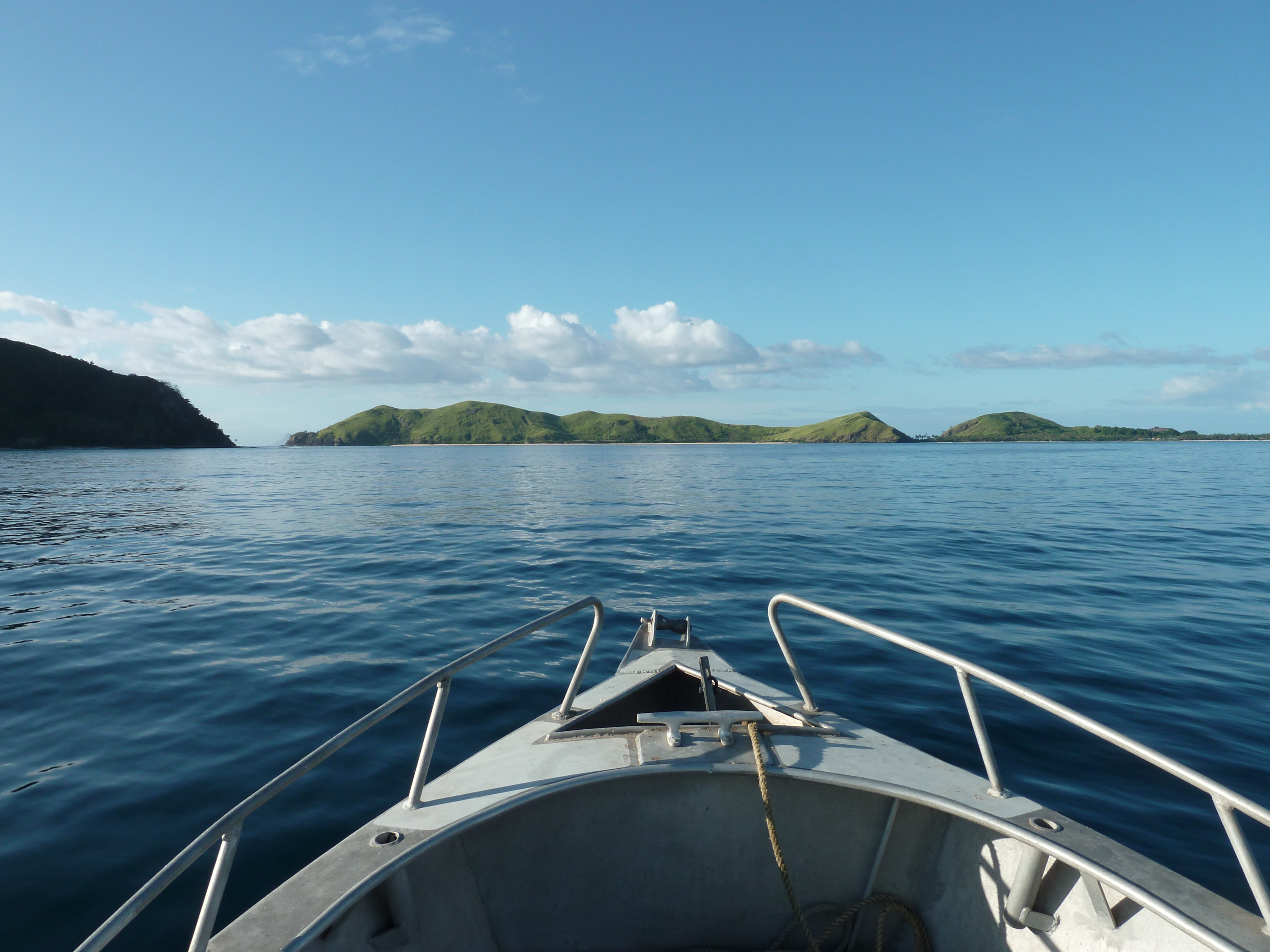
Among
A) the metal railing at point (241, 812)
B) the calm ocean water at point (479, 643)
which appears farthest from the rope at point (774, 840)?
the calm ocean water at point (479, 643)

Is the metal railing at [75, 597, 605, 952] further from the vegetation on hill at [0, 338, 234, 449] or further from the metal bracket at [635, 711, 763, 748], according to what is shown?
the vegetation on hill at [0, 338, 234, 449]

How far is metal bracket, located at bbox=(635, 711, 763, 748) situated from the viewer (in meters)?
4.18

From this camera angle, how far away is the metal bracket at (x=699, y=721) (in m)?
4.18

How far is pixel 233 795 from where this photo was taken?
577 centimetres

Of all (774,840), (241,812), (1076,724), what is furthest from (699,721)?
(241,812)

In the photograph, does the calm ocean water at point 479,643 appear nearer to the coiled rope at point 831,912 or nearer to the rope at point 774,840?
the coiled rope at point 831,912

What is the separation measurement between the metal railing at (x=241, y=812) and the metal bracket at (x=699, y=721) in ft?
2.22

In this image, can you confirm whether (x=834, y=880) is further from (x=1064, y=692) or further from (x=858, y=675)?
(x=1064, y=692)

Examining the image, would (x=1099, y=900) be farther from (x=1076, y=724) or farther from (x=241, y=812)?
(x=241, y=812)

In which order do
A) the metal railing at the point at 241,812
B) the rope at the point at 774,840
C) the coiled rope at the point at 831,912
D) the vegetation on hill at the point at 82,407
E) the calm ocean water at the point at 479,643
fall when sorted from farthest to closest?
the vegetation on hill at the point at 82,407 → the calm ocean water at the point at 479,643 → the coiled rope at the point at 831,912 → the rope at the point at 774,840 → the metal railing at the point at 241,812

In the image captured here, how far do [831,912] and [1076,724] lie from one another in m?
2.01

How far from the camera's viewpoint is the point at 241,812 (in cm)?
263

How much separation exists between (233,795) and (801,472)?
61729 mm

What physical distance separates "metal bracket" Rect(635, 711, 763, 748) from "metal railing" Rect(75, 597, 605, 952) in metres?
0.68
